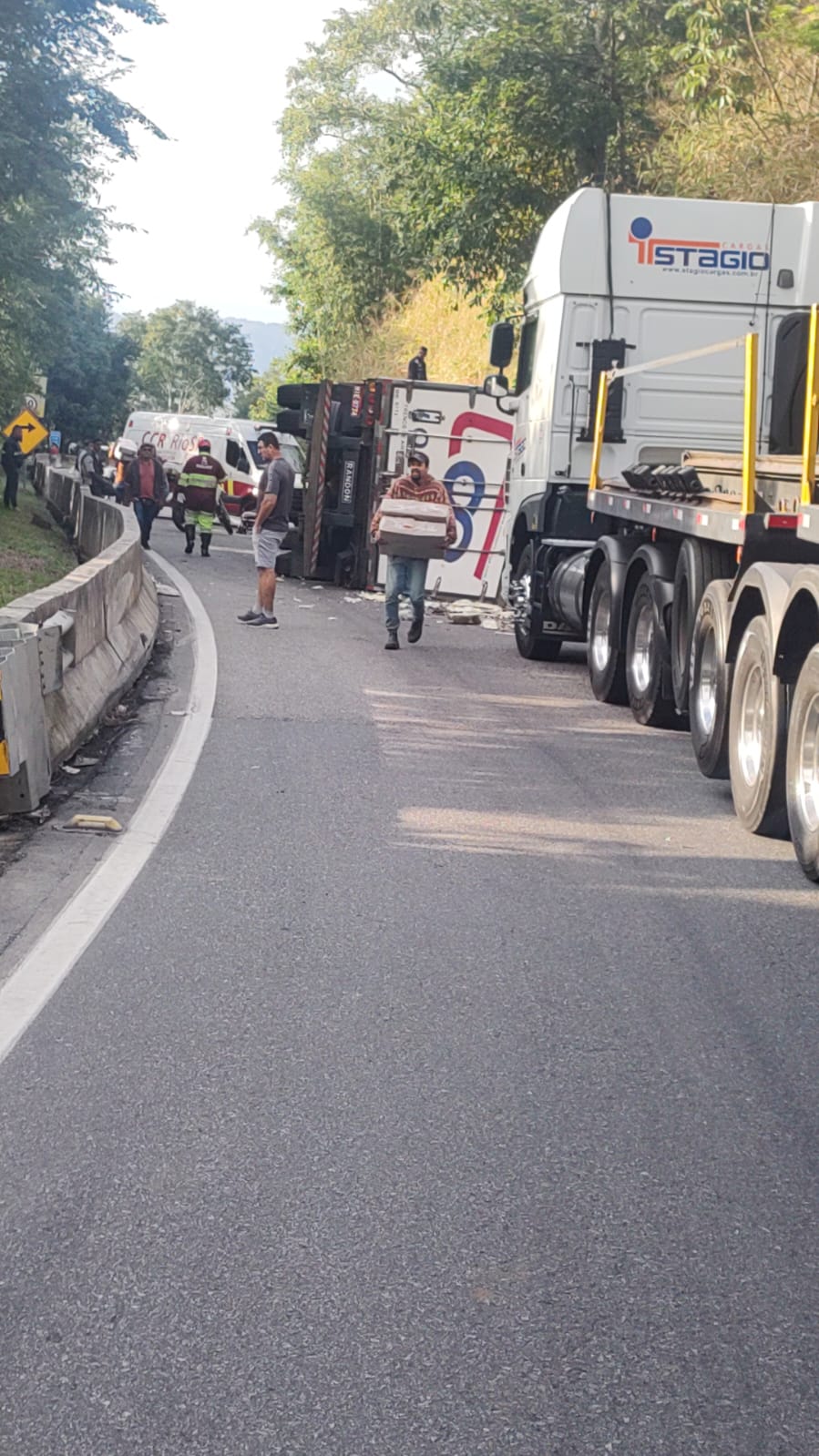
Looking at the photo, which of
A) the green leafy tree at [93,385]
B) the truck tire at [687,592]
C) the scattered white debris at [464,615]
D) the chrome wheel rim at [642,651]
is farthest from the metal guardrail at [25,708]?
the green leafy tree at [93,385]

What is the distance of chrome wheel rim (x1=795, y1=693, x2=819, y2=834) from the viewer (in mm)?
7996

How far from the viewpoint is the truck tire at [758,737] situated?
8.55m

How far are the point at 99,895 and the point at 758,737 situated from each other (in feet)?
12.1

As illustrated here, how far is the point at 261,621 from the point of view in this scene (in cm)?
1858

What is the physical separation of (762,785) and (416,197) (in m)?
23.7

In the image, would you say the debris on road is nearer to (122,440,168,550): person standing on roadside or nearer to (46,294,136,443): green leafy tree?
(122,440,168,550): person standing on roadside

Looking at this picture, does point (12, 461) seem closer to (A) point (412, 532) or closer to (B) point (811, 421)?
(A) point (412, 532)

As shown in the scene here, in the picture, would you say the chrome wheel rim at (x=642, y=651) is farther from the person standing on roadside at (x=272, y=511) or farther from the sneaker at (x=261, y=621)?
the sneaker at (x=261, y=621)

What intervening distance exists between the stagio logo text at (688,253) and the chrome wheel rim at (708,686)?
5210 millimetres

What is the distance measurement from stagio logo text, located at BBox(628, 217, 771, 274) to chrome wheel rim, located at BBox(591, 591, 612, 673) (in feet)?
9.04

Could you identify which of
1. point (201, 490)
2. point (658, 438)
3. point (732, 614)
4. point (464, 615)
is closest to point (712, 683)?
point (732, 614)

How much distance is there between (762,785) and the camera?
A: 8.66 m

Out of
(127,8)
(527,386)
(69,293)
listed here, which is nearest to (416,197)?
(127,8)

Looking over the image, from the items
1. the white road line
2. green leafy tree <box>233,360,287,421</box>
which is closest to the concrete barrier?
the white road line
